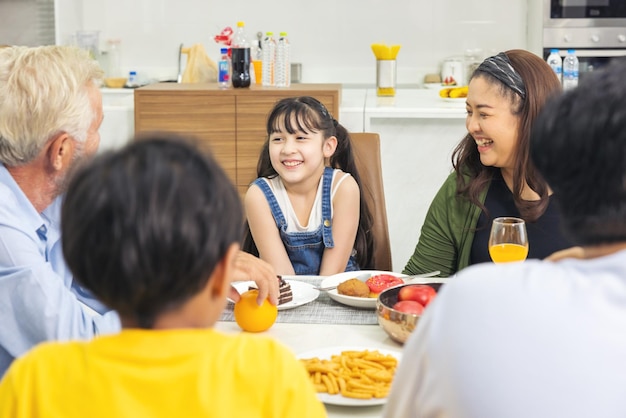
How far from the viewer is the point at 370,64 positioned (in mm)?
5012

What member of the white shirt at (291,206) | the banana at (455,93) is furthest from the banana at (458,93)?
the white shirt at (291,206)

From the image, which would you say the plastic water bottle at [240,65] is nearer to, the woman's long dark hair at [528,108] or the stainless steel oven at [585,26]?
the woman's long dark hair at [528,108]

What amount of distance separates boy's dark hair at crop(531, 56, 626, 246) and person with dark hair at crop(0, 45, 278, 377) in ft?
2.70

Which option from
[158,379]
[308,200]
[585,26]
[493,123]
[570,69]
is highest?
[585,26]

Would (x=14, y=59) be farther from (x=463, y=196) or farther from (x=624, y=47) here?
(x=624, y=47)

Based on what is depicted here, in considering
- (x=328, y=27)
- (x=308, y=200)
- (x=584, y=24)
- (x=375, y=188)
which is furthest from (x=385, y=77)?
(x=308, y=200)

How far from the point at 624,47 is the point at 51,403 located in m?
4.27

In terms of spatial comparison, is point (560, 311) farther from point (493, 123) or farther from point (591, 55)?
point (591, 55)

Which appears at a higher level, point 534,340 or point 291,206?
point 534,340

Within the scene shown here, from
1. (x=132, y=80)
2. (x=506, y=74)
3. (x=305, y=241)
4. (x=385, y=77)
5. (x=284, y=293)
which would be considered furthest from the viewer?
(x=132, y=80)

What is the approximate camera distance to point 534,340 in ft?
2.89

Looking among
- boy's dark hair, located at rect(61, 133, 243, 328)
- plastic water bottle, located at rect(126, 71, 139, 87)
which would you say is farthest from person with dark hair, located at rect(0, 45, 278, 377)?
plastic water bottle, located at rect(126, 71, 139, 87)

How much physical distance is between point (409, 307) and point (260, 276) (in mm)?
299

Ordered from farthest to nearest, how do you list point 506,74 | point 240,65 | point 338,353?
point 240,65 → point 506,74 → point 338,353
